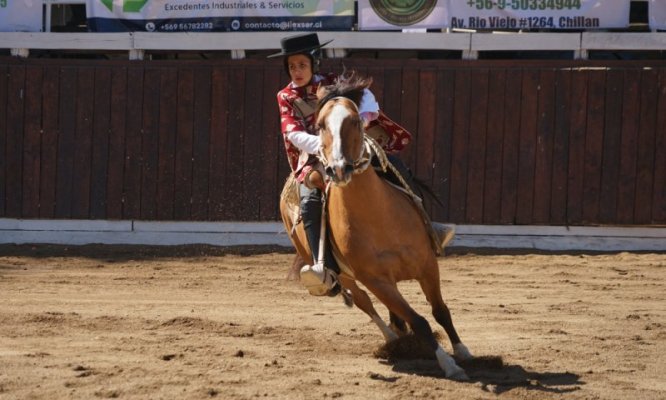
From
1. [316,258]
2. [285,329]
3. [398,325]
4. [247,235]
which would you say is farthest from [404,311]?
[247,235]

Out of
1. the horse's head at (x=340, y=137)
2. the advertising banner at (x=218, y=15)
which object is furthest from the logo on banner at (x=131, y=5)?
the horse's head at (x=340, y=137)

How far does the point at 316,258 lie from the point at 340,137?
1269 millimetres

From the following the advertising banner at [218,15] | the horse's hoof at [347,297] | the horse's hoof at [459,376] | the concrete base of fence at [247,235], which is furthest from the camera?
the advertising banner at [218,15]

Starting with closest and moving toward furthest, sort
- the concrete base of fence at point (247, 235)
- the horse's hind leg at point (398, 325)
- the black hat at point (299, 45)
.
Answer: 1. the black hat at point (299, 45)
2. the horse's hind leg at point (398, 325)
3. the concrete base of fence at point (247, 235)

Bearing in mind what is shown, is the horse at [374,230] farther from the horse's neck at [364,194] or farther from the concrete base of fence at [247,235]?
the concrete base of fence at [247,235]

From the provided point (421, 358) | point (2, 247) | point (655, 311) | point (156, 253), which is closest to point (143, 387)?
point (421, 358)

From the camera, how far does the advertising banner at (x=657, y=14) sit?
1388 centimetres

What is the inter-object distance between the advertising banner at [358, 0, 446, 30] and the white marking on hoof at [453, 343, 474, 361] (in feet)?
23.6

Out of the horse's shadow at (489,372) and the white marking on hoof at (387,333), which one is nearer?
the horse's shadow at (489,372)

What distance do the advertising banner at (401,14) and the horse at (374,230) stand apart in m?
6.93

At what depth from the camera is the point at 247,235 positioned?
14422 millimetres

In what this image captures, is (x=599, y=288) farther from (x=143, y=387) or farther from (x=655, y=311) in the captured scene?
(x=143, y=387)

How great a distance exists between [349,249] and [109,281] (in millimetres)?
5434

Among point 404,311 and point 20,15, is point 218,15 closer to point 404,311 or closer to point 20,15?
point 20,15
